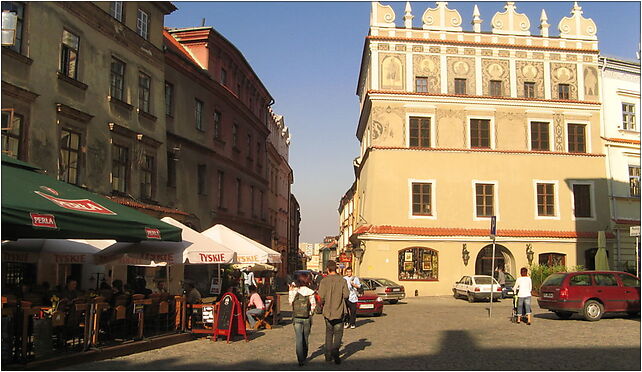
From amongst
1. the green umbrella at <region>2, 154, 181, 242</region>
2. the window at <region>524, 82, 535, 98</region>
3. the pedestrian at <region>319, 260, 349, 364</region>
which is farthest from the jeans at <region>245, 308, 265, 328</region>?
the window at <region>524, 82, 535, 98</region>

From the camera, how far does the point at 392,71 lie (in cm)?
3603

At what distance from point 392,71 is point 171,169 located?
1577 centimetres

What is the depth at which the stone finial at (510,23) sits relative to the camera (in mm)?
37156

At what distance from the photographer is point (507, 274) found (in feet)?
113

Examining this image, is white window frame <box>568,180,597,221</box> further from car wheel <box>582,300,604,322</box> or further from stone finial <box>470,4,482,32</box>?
car wheel <box>582,300,604,322</box>

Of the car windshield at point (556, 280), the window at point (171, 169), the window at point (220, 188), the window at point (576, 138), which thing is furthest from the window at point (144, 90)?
the window at point (576, 138)

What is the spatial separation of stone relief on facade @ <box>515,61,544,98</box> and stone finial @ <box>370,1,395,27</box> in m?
8.41

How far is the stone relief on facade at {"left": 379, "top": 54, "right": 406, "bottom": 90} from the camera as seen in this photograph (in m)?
35.9

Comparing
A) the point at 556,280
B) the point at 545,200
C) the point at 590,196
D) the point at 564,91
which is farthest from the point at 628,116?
the point at 556,280

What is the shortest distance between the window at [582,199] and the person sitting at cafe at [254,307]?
1048 inches

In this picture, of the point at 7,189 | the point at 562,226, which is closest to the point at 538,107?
the point at 562,226

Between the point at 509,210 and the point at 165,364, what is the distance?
2935cm

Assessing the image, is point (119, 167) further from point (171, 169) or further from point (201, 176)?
point (201, 176)

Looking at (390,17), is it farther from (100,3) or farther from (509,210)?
(100,3)
